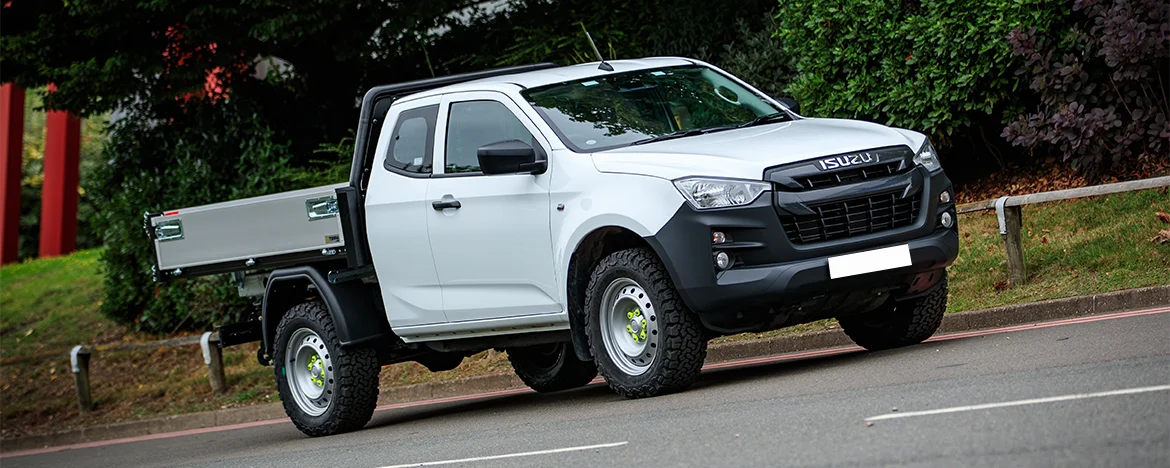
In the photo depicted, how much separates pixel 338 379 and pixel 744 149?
11.9ft

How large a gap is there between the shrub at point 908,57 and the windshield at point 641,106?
14.1 ft

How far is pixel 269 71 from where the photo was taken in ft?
65.1

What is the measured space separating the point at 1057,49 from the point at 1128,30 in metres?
0.91

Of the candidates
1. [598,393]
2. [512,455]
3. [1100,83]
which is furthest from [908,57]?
[512,455]

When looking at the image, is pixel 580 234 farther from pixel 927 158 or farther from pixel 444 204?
pixel 927 158

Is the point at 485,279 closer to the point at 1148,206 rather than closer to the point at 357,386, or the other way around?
the point at 357,386

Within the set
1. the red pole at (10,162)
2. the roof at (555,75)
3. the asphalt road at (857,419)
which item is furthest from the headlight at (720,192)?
the red pole at (10,162)

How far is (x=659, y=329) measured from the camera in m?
8.95

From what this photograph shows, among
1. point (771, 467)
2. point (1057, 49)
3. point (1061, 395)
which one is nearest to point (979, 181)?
point (1057, 49)

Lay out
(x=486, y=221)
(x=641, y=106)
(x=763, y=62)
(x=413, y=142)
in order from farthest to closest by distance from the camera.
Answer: (x=763, y=62), (x=413, y=142), (x=641, y=106), (x=486, y=221)

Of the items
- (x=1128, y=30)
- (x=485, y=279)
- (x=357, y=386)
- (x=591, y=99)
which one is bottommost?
(x=357, y=386)

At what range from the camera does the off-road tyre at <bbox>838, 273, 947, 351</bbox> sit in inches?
392

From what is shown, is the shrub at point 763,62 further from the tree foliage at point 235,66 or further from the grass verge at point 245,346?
the grass verge at point 245,346

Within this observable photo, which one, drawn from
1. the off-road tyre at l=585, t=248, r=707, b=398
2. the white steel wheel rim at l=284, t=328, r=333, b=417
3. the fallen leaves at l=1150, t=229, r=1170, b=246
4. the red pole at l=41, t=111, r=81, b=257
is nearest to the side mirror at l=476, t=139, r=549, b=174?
the off-road tyre at l=585, t=248, r=707, b=398
